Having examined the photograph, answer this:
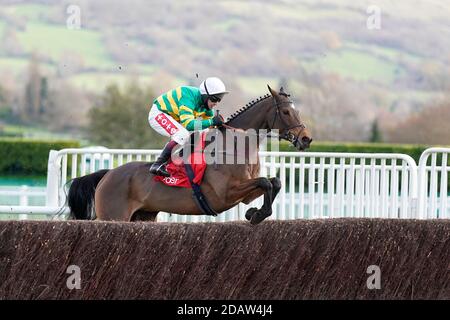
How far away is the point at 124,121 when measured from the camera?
2741 cm

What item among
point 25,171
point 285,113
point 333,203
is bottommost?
point 25,171

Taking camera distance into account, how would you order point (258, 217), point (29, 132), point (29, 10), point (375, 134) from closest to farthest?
point (258, 217), point (375, 134), point (29, 132), point (29, 10)

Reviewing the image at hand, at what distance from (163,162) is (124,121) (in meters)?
19.7

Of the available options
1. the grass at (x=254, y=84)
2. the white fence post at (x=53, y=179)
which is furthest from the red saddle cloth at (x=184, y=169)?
the grass at (x=254, y=84)

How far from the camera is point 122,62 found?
37.6 m

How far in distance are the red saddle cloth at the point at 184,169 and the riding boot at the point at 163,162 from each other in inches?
1.6

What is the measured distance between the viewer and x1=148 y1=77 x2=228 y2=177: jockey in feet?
25.2

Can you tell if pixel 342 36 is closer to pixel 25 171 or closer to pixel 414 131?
pixel 414 131

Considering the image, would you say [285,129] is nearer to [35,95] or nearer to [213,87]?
[213,87]

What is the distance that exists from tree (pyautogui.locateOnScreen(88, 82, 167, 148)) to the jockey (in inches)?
712

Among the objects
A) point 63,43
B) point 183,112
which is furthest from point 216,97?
point 63,43

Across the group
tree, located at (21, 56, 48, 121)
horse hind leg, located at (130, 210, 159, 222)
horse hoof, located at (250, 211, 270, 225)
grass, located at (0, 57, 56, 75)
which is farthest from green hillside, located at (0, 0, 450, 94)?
horse hoof, located at (250, 211, 270, 225)
